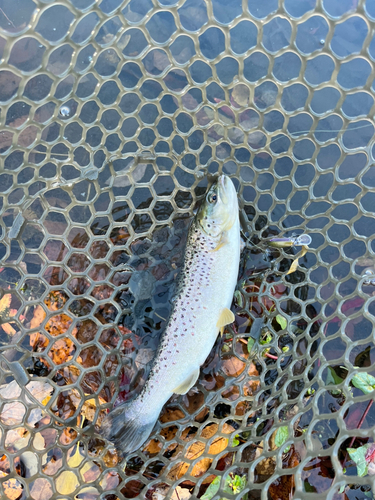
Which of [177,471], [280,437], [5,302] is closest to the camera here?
[280,437]

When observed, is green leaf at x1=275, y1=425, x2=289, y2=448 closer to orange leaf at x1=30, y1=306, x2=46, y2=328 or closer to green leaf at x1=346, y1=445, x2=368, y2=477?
green leaf at x1=346, y1=445, x2=368, y2=477

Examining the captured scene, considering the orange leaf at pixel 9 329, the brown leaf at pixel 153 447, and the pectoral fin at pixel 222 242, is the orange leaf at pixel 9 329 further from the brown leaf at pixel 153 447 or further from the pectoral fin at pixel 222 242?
the pectoral fin at pixel 222 242

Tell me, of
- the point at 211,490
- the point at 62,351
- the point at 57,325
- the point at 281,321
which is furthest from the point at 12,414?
the point at 281,321

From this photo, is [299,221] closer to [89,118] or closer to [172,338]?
[172,338]

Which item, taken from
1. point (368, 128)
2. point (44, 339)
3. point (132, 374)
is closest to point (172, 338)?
point (132, 374)

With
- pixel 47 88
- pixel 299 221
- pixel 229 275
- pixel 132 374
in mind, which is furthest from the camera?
pixel 47 88

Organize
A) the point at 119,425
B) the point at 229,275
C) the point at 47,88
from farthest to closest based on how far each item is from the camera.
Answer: the point at 47,88 < the point at 229,275 < the point at 119,425

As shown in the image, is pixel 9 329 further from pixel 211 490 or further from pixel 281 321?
pixel 281 321

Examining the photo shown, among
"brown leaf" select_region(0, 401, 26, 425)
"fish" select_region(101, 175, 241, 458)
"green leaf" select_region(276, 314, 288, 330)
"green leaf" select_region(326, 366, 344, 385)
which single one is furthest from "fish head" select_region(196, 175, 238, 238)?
"brown leaf" select_region(0, 401, 26, 425)
